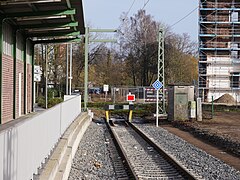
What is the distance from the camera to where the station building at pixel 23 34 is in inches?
718

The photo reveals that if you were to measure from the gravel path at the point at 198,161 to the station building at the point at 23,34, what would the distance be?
665 centimetres

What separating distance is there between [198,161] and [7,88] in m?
11.0

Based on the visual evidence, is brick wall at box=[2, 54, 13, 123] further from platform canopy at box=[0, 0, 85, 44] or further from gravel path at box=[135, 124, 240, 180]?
gravel path at box=[135, 124, 240, 180]

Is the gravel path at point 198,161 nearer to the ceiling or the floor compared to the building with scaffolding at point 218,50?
nearer to the floor

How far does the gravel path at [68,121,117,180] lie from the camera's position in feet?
37.7

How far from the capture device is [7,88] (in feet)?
70.1

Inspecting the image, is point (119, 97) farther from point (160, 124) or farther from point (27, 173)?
point (27, 173)

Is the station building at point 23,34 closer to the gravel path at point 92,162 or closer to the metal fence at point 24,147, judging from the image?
the gravel path at point 92,162

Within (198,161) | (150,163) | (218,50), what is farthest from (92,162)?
(218,50)

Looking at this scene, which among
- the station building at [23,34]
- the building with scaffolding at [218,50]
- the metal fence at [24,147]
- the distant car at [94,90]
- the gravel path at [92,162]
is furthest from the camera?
A: the distant car at [94,90]

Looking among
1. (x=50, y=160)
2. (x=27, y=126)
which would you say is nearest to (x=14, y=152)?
(x=27, y=126)

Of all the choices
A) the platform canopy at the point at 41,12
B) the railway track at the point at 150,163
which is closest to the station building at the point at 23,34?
the platform canopy at the point at 41,12

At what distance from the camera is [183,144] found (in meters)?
18.3

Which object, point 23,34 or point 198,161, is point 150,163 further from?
point 23,34
